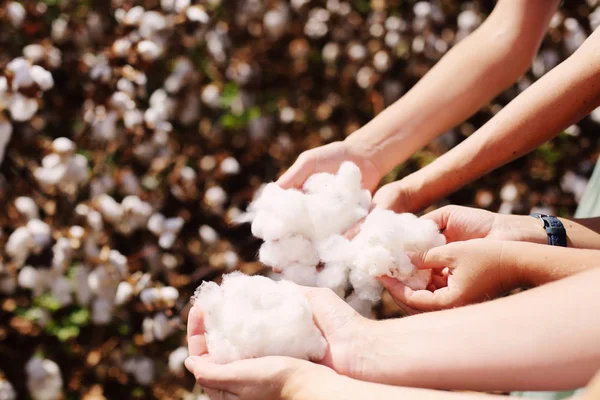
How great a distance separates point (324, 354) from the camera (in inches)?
35.9

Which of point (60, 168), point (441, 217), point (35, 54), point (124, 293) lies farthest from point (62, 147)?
point (441, 217)

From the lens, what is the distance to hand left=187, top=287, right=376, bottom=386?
88 cm

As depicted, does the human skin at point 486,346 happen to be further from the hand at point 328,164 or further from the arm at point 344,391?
the hand at point 328,164

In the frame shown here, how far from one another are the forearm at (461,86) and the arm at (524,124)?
0.09m

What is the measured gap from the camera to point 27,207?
1.51 meters

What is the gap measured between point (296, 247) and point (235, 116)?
105 centimetres

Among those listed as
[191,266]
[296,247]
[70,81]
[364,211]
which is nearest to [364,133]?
[364,211]

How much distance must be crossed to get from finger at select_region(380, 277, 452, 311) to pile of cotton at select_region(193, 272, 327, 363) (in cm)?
17

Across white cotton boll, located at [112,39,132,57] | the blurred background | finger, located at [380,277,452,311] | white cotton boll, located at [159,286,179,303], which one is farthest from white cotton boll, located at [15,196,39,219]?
finger, located at [380,277,452,311]

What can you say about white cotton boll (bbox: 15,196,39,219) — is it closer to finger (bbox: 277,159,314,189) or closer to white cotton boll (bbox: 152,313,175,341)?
white cotton boll (bbox: 152,313,175,341)

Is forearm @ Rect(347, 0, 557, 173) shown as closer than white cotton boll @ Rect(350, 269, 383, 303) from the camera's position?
No

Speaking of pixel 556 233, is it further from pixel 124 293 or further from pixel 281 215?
pixel 124 293

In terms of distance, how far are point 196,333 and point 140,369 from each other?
665 millimetres

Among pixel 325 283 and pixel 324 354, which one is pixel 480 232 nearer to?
pixel 325 283
